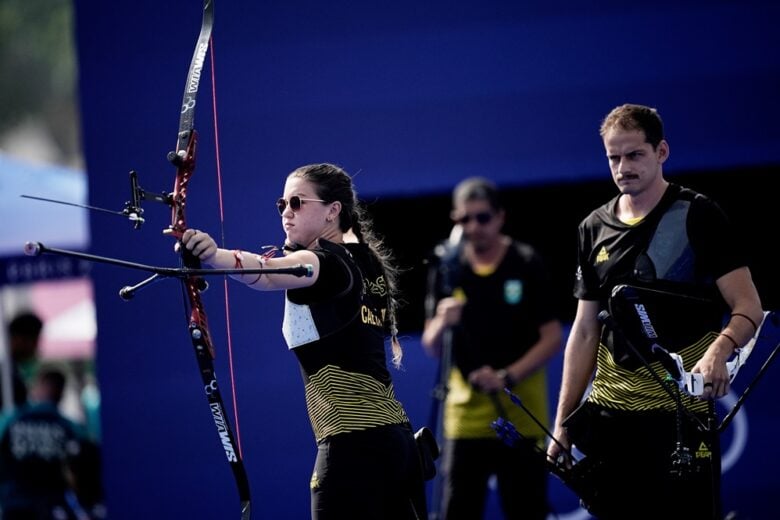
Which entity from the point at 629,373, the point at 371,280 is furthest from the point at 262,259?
the point at 629,373

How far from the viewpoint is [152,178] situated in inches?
272

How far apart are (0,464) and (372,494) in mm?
4125

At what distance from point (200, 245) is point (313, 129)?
3.33 metres

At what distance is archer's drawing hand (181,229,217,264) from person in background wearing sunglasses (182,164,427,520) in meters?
0.12

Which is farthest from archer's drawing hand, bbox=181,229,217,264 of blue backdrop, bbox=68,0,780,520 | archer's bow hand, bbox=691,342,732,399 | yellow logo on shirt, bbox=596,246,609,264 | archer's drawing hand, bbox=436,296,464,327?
blue backdrop, bbox=68,0,780,520

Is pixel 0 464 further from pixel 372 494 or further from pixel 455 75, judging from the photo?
pixel 372 494

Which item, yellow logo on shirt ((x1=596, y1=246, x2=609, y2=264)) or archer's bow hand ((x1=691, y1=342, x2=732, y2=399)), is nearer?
archer's bow hand ((x1=691, y1=342, x2=732, y2=399))

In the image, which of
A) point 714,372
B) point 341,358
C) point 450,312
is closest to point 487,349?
point 450,312

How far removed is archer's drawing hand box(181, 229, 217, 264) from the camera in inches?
143

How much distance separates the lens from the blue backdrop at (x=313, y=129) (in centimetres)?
655

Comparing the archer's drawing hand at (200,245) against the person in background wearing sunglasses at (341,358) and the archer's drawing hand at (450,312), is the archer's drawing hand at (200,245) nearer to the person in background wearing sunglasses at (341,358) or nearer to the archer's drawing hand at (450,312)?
the person in background wearing sunglasses at (341,358)

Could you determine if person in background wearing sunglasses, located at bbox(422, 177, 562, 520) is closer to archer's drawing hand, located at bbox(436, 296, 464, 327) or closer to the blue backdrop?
archer's drawing hand, located at bbox(436, 296, 464, 327)

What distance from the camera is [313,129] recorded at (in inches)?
271

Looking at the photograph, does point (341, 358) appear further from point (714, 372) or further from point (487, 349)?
point (487, 349)
